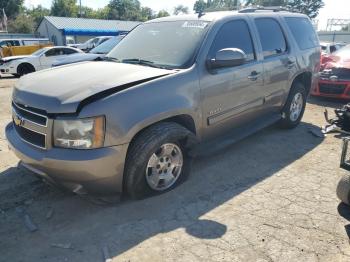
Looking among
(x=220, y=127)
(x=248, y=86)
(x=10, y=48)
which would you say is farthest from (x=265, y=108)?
(x=10, y=48)

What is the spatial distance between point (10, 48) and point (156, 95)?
1875 cm

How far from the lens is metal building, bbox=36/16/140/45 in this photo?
43.0 metres

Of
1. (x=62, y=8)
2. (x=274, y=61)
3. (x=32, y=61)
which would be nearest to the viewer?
(x=274, y=61)

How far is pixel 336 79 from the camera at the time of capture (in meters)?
8.23

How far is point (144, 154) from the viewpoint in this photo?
337 cm

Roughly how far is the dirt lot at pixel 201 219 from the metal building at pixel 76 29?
40.0 m

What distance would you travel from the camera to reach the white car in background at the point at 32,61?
15.0m

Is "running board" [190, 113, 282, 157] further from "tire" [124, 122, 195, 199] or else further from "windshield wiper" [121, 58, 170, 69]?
"windshield wiper" [121, 58, 170, 69]

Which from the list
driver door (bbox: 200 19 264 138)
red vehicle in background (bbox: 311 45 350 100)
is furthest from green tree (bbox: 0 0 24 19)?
driver door (bbox: 200 19 264 138)

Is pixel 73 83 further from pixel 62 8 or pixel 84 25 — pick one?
pixel 62 8

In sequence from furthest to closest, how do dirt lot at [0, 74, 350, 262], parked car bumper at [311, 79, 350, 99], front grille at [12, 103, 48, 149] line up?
parked car bumper at [311, 79, 350, 99] → front grille at [12, 103, 48, 149] → dirt lot at [0, 74, 350, 262]

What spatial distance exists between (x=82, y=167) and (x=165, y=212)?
943 millimetres

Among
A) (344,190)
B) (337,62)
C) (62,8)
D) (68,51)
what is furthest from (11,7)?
(344,190)

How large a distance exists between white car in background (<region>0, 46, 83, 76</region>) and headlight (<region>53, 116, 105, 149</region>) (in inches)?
514
